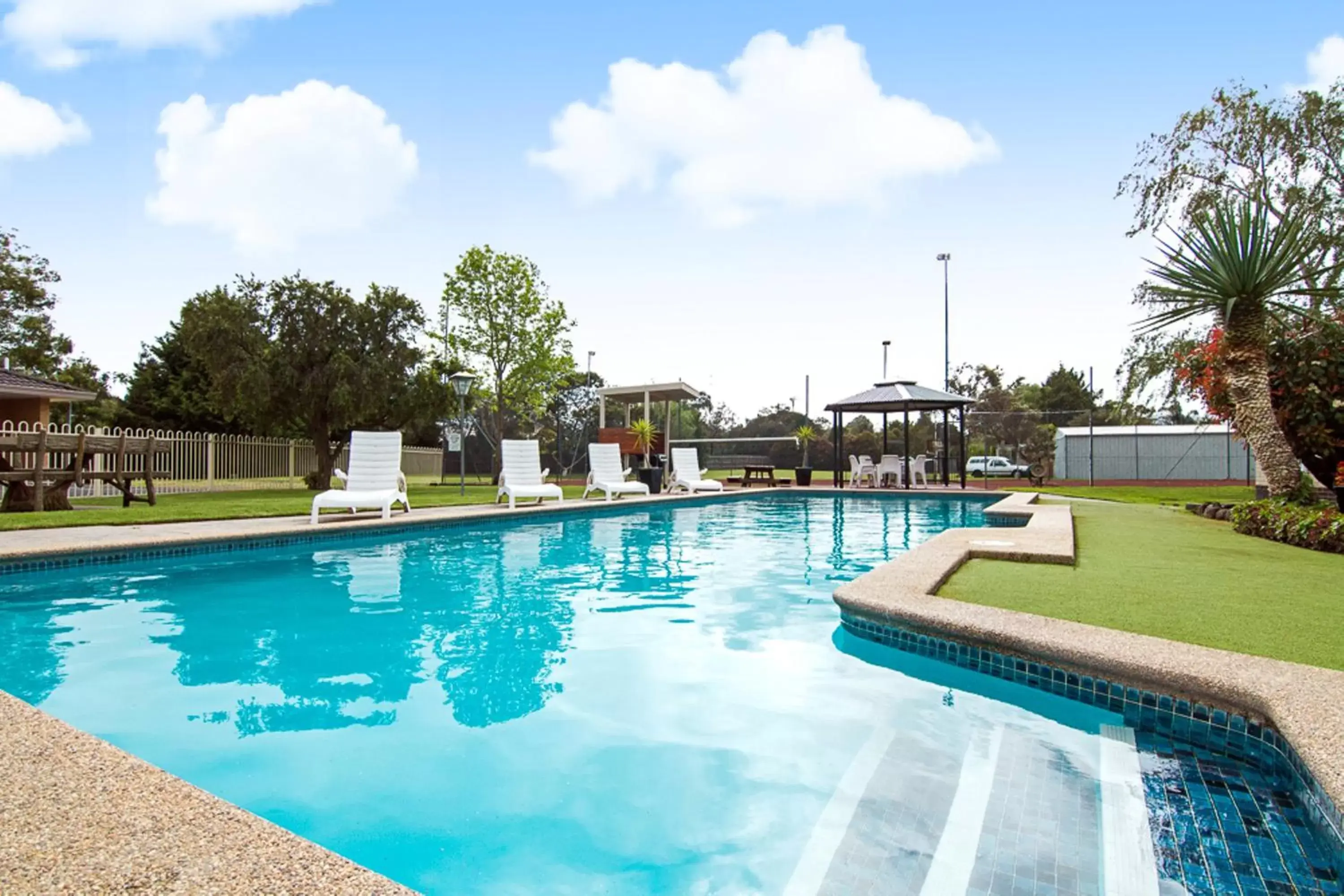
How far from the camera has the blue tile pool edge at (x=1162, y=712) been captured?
196 cm

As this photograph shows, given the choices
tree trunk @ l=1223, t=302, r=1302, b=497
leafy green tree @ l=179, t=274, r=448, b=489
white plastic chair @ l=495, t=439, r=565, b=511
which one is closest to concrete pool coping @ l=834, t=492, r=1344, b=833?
tree trunk @ l=1223, t=302, r=1302, b=497

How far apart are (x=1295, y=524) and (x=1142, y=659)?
5608mm

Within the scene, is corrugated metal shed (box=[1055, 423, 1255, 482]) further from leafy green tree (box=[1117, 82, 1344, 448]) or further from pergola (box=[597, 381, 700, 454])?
pergola (box=[597, 381, 700, 454])

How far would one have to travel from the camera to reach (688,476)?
1575 cm

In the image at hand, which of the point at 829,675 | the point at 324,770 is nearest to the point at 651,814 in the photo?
the point at 324,770

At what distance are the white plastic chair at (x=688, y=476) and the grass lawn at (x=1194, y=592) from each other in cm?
934

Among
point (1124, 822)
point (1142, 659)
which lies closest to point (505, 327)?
point (1142, 659)

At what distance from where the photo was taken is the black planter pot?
15336 millimetres

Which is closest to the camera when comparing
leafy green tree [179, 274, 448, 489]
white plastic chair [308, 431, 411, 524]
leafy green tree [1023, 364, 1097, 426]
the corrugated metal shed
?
white plastic chair [308, 431, 411, 524]

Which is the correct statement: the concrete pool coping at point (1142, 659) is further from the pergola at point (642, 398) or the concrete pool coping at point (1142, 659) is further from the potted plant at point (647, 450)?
the pergola at point (642, 398)

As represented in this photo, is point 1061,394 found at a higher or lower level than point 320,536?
higher

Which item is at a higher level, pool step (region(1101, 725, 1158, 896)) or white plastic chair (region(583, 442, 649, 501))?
white plastic chair (region(583, 442, 649, 501))

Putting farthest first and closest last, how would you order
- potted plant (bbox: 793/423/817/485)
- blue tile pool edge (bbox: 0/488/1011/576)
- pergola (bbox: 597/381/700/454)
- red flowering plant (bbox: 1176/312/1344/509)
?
pergola (bbox: 597/381/700/454) < potted plant (bbox: 793/423/817/485) < red flowering plant (bbox: 1176/312/1344/509) < blue tile pool edge (bbox: 0/488/1011/576)

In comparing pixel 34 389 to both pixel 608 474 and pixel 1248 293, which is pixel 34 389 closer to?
pixel 608 474
